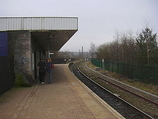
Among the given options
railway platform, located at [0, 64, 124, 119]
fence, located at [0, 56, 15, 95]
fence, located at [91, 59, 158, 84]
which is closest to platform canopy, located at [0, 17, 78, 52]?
fence, located at [0, 56, 15, 95]

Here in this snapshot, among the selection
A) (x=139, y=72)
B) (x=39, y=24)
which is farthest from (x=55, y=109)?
(x=139, y=72)

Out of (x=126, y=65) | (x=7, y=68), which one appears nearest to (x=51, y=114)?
(x=7, y=68)

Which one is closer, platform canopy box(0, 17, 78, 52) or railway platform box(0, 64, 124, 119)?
railway platform box(0, 64, 124, 119)

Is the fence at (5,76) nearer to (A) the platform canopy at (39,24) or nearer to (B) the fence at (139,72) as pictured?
(A) the platform canopy at (39,24)

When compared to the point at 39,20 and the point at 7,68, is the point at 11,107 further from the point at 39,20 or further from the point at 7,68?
the point at 39,20

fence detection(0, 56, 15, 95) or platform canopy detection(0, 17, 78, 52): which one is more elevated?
platform canopy detection(0, 17, 78, 52)

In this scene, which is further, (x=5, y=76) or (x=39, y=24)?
(x=39, y=24)

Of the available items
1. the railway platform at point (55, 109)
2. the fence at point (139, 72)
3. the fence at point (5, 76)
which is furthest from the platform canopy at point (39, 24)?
the fence at point (139, 72)

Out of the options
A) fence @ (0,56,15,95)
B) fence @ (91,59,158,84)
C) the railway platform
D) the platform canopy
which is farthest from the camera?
fence @ (91,59,158,84)

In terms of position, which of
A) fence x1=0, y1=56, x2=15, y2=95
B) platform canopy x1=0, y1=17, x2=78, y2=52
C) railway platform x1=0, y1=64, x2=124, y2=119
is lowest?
railway platform x1=0, y1=64, x2=124, y2=119

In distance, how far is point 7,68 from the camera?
9734mm

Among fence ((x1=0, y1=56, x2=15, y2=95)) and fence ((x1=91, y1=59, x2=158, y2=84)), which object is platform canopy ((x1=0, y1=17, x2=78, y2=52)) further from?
fence ((x1=91, y1=59, x2=158, y2=84))

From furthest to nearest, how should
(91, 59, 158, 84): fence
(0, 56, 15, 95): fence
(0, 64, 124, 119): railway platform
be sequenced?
(91, 59, 158, 84): fence
(0, 56, 15, 95): fence
(0, 64, 124, 119): railway platform

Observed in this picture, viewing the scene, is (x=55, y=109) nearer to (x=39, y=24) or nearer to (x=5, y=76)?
(x=5, y=76)
